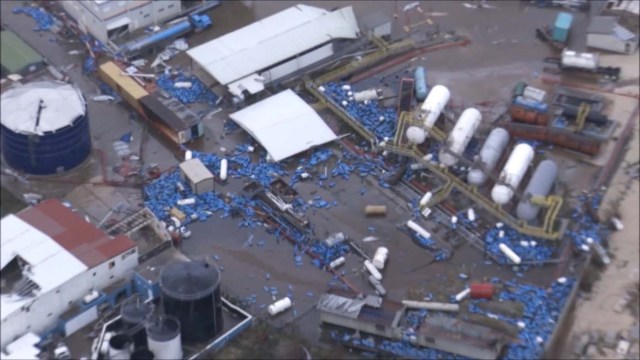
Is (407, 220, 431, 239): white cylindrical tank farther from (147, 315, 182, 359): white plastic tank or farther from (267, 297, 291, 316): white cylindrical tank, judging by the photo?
(147, 315, 182, 359): white plastic tank

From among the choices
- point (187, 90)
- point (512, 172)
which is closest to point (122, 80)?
point (187, 90)

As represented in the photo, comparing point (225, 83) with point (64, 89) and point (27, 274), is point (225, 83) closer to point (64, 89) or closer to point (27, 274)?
point (64, 89)

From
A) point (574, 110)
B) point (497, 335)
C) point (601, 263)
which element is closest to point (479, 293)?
point (497, 335)

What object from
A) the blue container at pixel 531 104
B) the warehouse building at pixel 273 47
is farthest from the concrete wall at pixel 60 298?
the blue container at pixel 531 104

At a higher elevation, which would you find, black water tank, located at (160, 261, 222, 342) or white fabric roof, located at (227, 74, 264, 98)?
white fabric roof, located at (227, 74, 264, 98)

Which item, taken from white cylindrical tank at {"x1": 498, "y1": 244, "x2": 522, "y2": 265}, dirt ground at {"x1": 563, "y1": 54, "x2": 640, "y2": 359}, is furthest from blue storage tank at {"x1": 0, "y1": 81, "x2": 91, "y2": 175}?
dirt ground at {"x1": 563, "y1": 54, "x2": 640, "y2": 359}

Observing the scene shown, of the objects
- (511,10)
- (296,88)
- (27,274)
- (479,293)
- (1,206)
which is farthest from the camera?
(511,10)

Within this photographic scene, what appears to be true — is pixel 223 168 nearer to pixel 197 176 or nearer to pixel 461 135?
pixel 197 176
